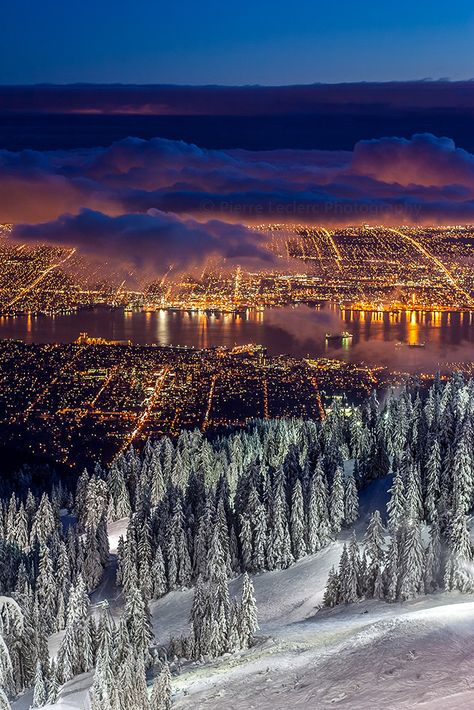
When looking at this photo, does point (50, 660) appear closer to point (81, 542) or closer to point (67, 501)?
point (81, 542)

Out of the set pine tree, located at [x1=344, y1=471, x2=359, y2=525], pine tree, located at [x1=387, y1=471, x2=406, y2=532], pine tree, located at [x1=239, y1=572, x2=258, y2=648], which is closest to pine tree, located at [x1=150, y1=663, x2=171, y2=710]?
pine tree, located at [x1=239, y1=572, x2=258, y2=648]

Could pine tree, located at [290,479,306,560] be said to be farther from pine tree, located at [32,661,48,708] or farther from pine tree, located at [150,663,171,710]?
pine tree, located at [150,663,171,710]

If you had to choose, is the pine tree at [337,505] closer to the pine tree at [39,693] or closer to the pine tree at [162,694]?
the pine tree at [39,693]

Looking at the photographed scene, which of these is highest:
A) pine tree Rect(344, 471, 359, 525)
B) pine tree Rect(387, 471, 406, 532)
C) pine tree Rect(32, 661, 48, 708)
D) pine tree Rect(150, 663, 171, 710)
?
pine tree Rect(387, 471, 406, 532)

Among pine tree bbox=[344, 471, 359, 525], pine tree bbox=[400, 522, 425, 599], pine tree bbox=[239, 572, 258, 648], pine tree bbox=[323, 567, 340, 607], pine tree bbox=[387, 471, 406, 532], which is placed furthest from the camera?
pine tree bbox=[344, 471, 359, 525]

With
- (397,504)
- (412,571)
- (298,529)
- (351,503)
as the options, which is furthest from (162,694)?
(351,503)

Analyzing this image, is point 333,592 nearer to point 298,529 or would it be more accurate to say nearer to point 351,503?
point 298,529

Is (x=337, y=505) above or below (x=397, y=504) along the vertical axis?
below

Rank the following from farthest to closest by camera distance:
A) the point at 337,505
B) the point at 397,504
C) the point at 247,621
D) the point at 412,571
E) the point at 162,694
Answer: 1. the point at 337,505
2. the point at 397,504
3. the point at 412,571
4. the point at 247,621
5. the point at 162,694

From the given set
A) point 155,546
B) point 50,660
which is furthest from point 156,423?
point 50,660
